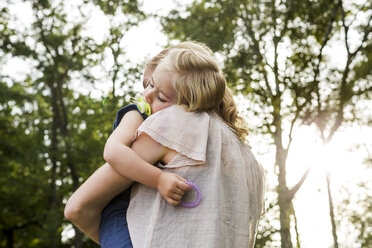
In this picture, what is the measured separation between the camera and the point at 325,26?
1395 centimetres

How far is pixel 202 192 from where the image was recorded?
5.49 ft

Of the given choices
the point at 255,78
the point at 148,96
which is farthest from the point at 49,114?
the point at 148,96

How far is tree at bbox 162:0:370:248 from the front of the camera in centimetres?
1345

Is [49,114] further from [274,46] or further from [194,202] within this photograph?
[194,202]

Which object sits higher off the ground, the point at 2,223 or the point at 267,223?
the point at 2,223

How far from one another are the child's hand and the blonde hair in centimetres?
32

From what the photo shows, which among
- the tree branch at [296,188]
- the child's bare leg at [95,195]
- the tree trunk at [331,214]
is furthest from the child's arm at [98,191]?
the tree trunk at [331,214]

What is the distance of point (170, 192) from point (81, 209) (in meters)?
A: 0.40

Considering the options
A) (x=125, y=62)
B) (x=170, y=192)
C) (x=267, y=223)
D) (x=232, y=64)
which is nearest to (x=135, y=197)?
(x=170, y=192)

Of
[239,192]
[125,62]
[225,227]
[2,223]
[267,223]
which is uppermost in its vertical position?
[125,62]

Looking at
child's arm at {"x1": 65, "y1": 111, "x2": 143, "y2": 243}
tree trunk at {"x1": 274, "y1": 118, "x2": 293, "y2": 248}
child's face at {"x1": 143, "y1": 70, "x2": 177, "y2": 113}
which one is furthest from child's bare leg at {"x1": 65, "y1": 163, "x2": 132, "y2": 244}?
tree trunk at {"x1": 274, "y1": 118, "x2": 293, "y2": 248}

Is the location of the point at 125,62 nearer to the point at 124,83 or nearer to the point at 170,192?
the point at 124,83

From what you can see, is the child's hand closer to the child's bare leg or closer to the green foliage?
the child's bare leg

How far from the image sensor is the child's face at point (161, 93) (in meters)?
1.96
